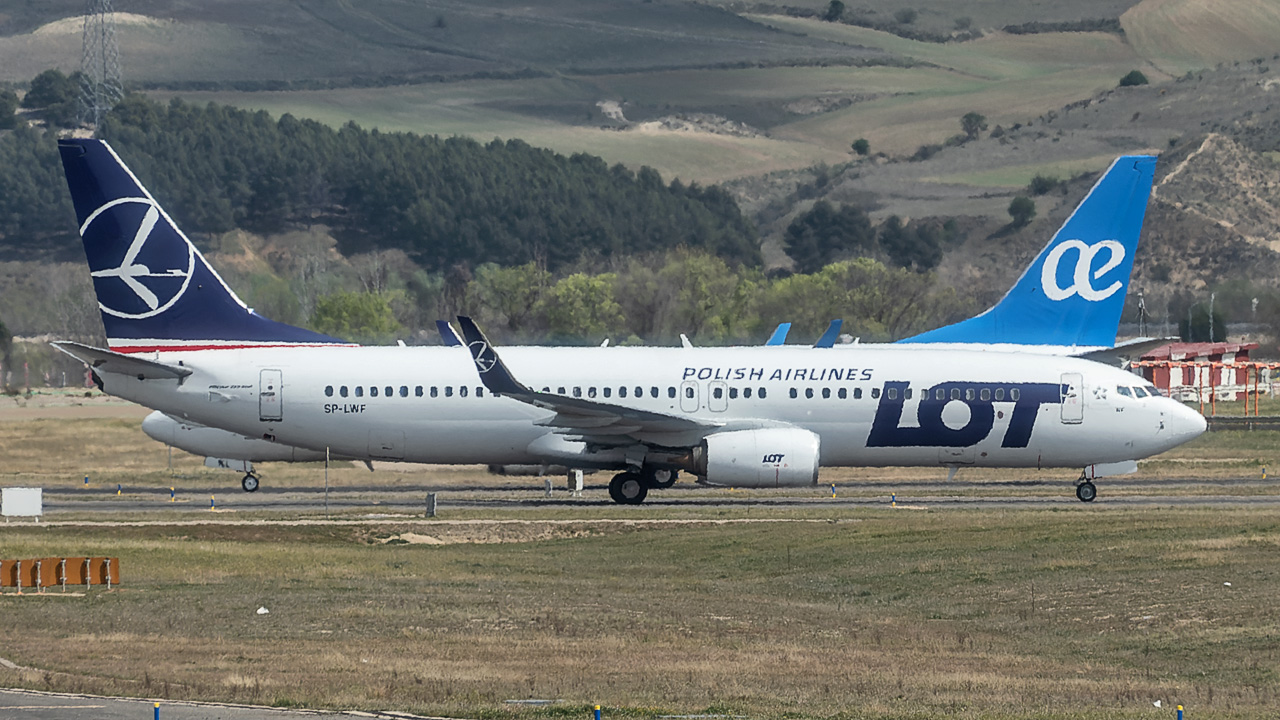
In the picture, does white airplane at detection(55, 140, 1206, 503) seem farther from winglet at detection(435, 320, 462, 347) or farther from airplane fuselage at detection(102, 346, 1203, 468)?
winglet at detection(435, 320, 462, 347)

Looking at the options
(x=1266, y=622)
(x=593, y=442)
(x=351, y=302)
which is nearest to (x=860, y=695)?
(x=1266, y=622)

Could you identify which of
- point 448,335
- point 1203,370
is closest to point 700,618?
point 448,335

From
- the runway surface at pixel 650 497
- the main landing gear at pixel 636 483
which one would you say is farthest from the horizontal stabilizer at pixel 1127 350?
the main landing gear at pixel 636 483

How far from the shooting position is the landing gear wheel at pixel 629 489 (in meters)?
49.7

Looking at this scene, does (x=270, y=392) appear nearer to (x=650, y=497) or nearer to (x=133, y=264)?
(x=133, y=264)

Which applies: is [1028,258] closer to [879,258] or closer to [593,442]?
[879,258]

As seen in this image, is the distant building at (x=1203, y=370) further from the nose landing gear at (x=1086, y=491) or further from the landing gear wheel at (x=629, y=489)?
A: the landing gear wheel at (x=629, y=489)

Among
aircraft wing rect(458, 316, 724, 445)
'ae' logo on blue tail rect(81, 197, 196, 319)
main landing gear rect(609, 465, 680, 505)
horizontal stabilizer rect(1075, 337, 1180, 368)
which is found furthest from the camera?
horizontal stabilizer rect(1075, 337, 1180, 368)

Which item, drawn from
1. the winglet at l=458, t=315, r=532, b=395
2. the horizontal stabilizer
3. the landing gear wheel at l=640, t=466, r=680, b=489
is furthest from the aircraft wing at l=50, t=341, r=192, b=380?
the horizontal stabilizer

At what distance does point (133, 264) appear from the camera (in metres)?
50.2

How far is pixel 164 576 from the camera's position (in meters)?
35.2

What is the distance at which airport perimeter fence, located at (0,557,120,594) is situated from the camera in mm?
32750

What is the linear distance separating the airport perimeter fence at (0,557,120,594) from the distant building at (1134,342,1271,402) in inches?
3189

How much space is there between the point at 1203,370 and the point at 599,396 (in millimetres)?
70949
